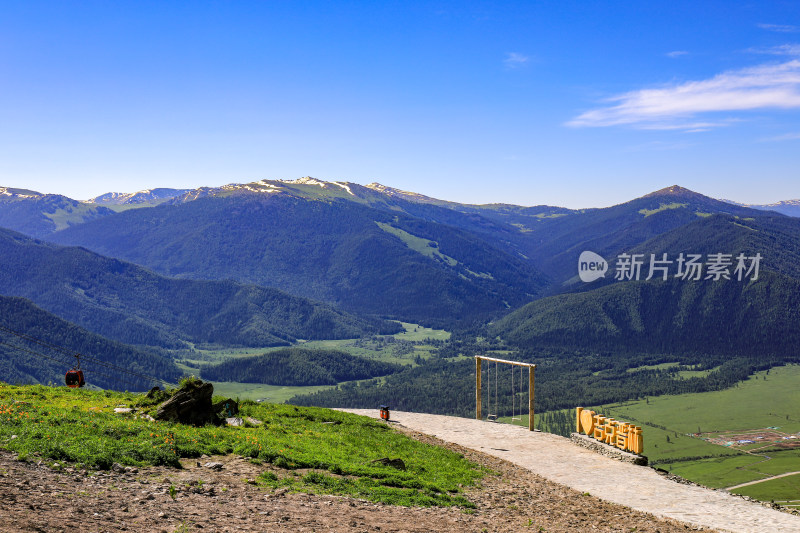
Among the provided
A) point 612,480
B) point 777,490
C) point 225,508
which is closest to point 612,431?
point 612,480

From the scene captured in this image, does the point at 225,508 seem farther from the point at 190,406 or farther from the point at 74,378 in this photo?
the point at 74,378

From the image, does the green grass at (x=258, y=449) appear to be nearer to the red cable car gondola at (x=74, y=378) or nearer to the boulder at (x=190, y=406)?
the boulder at (x=190, y=406)

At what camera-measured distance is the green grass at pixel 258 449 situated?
22047 millimetres

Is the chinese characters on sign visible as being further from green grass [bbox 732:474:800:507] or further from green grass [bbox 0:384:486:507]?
green grass [bbox 732:474:800:507]

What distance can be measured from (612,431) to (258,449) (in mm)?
21683

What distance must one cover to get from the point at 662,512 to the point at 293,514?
1510cm

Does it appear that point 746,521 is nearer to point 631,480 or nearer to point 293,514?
point 631,480

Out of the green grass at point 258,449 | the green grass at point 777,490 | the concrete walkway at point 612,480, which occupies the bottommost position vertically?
the green grass at point 777,490

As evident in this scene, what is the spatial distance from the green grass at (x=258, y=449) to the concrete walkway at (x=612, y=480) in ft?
16.5

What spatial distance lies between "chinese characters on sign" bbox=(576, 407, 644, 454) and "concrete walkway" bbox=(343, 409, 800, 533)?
124 cm

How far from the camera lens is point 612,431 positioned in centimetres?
3572

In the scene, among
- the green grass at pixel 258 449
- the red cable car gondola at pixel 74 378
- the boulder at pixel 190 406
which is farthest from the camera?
the red cable car gondola at pixel 74 378

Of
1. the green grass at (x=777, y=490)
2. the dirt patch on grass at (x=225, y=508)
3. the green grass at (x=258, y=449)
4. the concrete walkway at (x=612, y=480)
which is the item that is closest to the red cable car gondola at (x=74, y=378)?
the green grass at (x=258, y=449)

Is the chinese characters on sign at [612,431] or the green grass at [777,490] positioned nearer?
the chinese characters on sign at [612,431]
